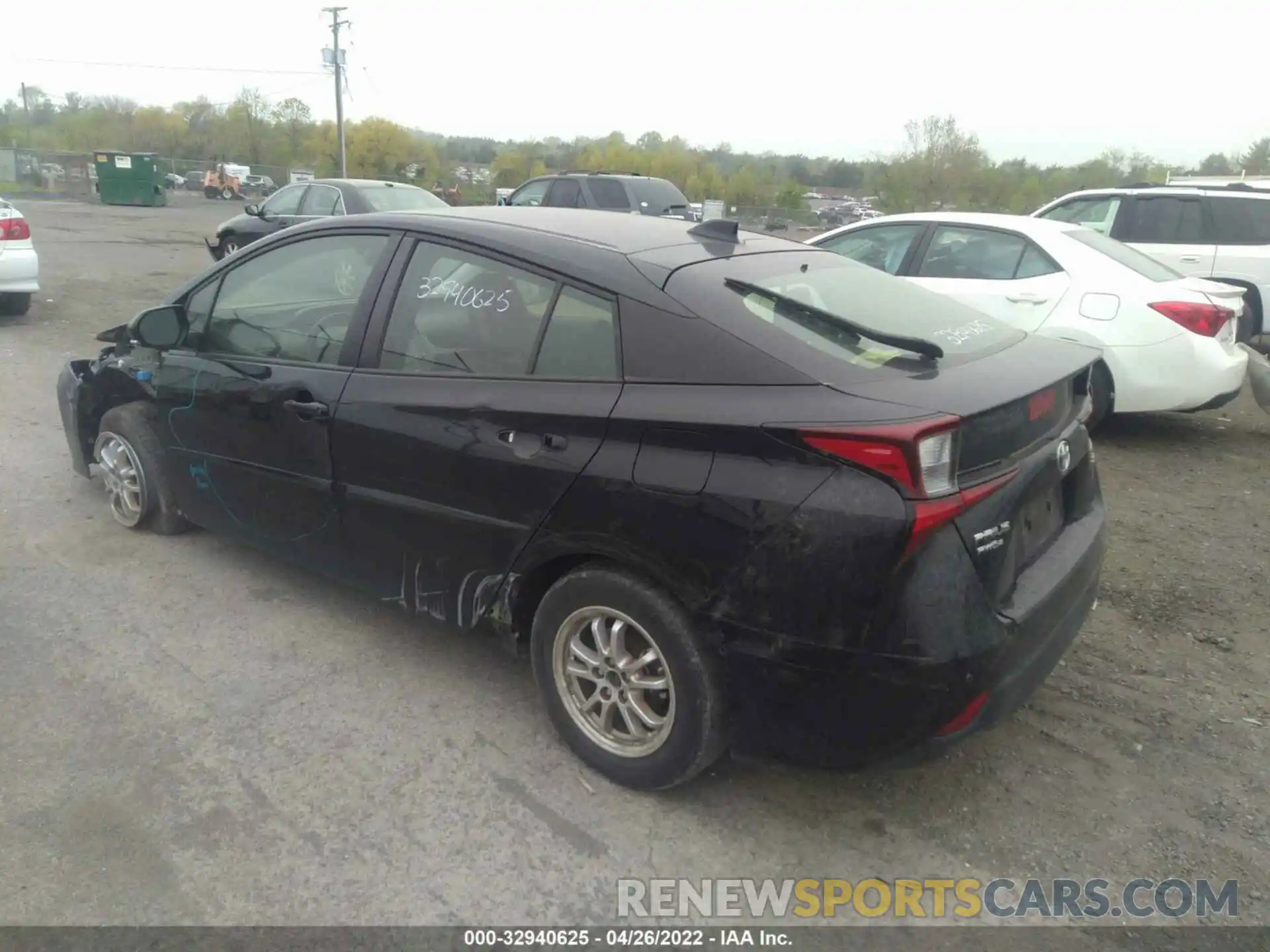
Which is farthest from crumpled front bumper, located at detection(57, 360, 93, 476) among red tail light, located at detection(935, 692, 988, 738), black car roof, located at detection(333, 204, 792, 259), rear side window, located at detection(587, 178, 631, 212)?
rear side window, located at detection(587, 178, 631, 212)

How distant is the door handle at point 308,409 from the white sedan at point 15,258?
895 centimetres

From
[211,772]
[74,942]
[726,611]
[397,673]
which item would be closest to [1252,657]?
[726,611]

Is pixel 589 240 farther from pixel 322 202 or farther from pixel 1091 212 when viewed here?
pixel 322 202

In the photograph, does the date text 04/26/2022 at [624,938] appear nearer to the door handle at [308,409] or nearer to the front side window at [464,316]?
the front side window at [464,316]

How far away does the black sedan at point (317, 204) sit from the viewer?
1349 cm

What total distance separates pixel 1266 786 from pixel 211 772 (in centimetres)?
332

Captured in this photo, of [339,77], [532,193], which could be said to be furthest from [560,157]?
[532,193]

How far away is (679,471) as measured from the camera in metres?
2.67

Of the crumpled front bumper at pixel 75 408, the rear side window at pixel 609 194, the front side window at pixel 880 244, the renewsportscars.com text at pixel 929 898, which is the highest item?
the rear side window at pixel 609 194

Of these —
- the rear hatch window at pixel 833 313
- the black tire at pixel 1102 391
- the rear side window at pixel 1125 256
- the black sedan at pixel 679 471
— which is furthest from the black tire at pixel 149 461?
the rear side window at pixel 1125 256

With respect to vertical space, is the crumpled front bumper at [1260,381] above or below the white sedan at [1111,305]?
below

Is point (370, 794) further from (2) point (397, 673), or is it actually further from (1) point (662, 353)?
(1) point (662, 353)

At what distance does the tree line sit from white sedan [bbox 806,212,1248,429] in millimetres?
20205

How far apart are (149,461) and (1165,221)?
29.9 feet
